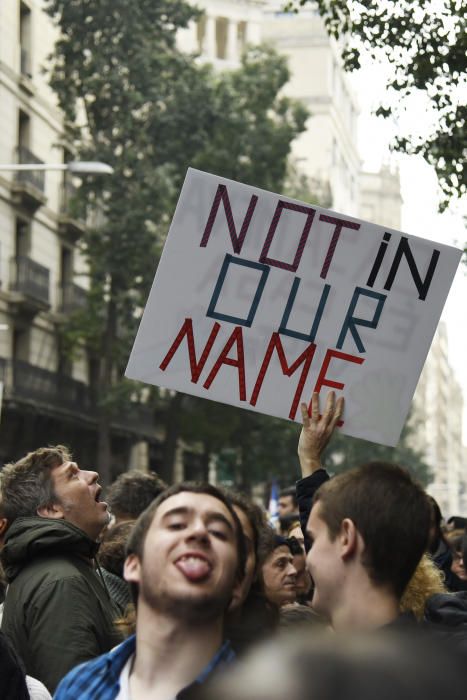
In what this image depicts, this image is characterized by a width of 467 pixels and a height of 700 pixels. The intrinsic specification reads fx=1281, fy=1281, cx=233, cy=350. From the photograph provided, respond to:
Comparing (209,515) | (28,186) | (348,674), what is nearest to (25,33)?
(28,186)

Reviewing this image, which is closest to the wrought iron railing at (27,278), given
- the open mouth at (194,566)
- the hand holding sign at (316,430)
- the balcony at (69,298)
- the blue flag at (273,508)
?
the balcony at (69,298)

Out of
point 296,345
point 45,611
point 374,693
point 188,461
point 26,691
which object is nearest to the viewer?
point 374,693

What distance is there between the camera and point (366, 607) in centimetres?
245

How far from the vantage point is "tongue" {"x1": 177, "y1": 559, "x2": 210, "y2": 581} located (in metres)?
2.47

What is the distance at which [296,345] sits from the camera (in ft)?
14.8

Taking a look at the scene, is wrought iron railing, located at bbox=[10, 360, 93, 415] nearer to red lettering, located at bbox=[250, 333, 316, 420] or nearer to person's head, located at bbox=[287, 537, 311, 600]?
person's head, located at bbox=[287, 537, 311, 600]

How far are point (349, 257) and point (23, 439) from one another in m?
A: 31.0

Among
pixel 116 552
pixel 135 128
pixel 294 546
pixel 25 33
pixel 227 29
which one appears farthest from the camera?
pixel 227 29

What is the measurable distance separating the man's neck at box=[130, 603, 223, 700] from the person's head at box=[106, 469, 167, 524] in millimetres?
3427

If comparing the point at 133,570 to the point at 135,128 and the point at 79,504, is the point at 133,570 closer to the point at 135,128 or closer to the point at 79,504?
the point at 79,504

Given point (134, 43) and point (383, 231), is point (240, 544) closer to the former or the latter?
point (383, 231)

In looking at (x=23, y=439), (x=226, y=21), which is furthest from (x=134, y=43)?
(x=226, y=21)

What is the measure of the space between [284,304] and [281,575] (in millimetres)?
1141

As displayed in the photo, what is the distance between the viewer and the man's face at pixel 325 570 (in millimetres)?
2521
